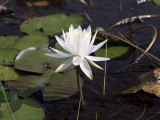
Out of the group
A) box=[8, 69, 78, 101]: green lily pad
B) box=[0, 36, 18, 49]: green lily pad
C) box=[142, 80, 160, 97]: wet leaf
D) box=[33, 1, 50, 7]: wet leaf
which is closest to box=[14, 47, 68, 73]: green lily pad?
box=[8, 69, 78, 101]: green lily pad

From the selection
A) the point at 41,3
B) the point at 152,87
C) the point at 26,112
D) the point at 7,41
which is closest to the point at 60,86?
the point at 26,112

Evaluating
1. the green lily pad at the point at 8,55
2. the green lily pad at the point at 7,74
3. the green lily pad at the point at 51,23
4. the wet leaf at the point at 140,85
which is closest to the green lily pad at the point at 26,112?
the green lily pad at the point at 7,74

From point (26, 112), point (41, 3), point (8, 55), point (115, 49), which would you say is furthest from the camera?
point (41, 3)

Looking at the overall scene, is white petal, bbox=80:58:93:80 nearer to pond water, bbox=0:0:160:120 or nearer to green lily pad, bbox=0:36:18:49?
pond water, bbox=0:0:160:120

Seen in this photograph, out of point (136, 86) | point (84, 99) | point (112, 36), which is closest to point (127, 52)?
point (112, 36)

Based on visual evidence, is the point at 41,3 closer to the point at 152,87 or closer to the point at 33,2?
the point at 33,2

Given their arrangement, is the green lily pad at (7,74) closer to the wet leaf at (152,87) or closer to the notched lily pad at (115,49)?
the notched lily pad at (115,49)
